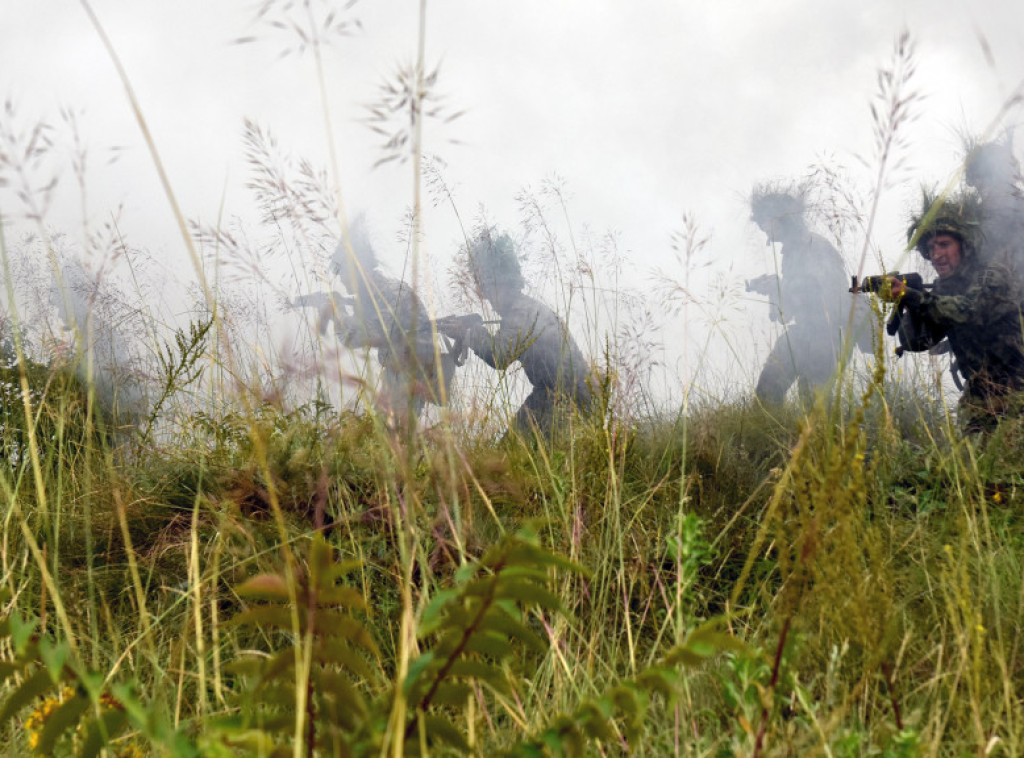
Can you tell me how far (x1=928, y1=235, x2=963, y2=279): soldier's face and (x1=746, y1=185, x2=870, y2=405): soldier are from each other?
832 mm

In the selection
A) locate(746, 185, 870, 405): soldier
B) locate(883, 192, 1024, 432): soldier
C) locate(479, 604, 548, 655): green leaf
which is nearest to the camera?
locate(479, 604, 548, 655): green leaf

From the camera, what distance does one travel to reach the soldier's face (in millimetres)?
4824

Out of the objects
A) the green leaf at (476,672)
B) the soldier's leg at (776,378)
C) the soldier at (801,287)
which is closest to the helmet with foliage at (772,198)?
the soldier at (801,287)

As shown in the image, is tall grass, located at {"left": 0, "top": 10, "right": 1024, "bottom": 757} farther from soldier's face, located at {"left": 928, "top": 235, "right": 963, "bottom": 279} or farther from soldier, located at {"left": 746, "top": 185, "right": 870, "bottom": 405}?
soldier, located at {"left": 746, "top": 185, "right": 870, "bottom": 405}

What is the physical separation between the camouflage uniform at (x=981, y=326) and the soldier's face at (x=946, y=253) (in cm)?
34

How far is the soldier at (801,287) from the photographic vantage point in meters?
5.92

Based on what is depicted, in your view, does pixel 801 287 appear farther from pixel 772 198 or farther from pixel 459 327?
pixel 459 327

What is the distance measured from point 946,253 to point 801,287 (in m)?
1.74

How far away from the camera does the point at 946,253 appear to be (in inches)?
191

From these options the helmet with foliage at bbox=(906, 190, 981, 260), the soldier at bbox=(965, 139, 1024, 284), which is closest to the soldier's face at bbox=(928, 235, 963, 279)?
the helmet with foliage at bbox=(906, 190, 981, 260)

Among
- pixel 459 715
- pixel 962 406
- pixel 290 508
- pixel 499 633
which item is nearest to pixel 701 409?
pixel 962 406

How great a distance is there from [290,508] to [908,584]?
180 cm

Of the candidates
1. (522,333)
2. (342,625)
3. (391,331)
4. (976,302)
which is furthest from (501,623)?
(522,333)

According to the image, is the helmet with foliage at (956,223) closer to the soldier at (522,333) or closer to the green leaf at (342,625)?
the soldier at (522,333)
